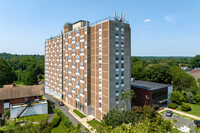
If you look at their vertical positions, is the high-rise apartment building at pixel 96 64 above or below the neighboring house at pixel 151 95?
above

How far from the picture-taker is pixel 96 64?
136ft

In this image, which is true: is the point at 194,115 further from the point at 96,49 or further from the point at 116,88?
the point at 96,49

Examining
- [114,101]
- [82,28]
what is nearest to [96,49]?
[82,28]

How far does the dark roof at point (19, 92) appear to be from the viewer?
44.1m

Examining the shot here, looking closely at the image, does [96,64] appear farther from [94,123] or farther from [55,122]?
[55,122]

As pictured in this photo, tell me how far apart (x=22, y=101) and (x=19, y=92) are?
347 centimetres

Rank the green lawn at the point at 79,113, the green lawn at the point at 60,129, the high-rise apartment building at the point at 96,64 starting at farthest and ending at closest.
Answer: the green lawn at the point at 79,113 < the high-rise apartment building at the point at 96,64 < the green lawn at the point at 60,129

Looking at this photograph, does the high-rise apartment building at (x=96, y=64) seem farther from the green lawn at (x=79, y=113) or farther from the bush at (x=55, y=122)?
the bush at (x=55, y=122)

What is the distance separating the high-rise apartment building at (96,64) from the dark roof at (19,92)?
12289 millimetres

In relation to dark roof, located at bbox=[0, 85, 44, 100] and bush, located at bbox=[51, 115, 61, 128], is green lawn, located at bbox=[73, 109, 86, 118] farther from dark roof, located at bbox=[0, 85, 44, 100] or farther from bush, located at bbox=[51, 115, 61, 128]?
Result: dark roof, located at bbox=[0, 85, 44, 100]

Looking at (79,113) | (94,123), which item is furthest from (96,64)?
(79,113)

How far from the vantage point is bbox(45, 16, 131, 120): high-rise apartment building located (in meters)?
37.2

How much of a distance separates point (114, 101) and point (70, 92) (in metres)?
23.0

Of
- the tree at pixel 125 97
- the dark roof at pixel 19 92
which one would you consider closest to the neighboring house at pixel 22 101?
the dark roof at pixel 19 92
